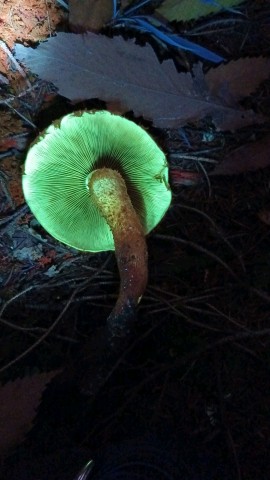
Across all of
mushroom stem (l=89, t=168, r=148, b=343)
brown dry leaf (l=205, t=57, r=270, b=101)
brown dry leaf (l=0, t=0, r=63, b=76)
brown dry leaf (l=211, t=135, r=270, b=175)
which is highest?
brown dry leaf (l=0, t=0, r=63, b=76)

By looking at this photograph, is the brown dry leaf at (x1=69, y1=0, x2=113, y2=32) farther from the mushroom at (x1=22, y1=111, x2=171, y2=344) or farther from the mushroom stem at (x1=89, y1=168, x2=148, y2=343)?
the mushroom stem at (x1=89, y1=168, x2=148, y2=343)

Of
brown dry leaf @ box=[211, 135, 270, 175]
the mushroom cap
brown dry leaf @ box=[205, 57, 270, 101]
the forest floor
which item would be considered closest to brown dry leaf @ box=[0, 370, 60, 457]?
the forest floor

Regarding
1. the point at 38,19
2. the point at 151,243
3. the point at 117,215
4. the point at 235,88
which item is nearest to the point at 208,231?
the point at 151,243

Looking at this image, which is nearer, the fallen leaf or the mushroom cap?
the mushroom cap

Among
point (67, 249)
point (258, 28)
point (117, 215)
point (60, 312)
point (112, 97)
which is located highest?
point (258, 28)

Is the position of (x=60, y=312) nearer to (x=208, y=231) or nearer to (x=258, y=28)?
(x=208, y=231)

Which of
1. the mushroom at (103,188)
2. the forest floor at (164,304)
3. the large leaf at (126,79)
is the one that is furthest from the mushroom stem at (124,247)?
the large leaf at (126,79)
